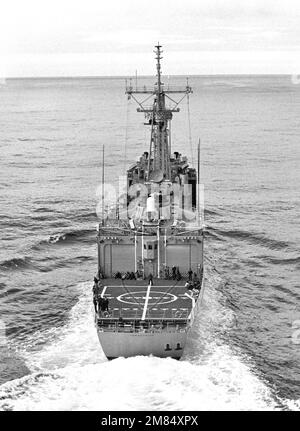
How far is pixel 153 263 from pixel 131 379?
42.6ft

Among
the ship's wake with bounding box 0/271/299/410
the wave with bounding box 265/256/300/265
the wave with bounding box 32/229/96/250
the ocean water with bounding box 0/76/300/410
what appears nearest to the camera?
the ship's wake with bounding box 0/271/299/410

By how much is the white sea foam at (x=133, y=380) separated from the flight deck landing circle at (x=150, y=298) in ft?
8.09

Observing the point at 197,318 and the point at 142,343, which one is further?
the point at 197,318

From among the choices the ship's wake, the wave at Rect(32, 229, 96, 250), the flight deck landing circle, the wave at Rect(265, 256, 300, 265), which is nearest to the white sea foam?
the ship's wake

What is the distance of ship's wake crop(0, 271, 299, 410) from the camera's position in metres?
30.2

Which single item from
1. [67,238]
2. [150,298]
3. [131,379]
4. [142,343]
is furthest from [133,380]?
[67,238]

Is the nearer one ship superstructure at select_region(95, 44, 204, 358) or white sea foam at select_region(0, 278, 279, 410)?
white sea foam at select_region(0, 278, 279, 410)

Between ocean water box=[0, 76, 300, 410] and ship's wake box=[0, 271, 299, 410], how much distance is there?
63 millimetres

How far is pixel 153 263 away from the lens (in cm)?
4406

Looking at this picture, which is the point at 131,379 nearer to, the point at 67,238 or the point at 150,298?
the point at 150,298

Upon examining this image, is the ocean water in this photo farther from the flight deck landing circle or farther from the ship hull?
the flight deck landing circle

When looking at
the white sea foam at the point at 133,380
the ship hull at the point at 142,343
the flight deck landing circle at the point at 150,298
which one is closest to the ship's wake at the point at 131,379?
the white sea foam at the point at 133,380

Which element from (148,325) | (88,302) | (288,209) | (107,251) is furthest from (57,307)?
(288,209)
